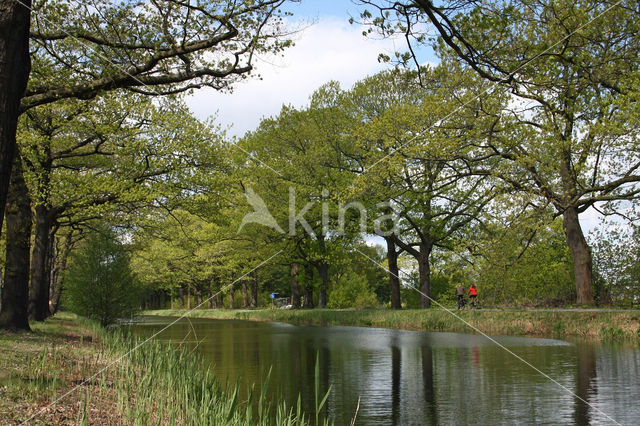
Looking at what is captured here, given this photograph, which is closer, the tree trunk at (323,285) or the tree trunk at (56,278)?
the tree trunk at (56,278)

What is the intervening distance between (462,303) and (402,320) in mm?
3551

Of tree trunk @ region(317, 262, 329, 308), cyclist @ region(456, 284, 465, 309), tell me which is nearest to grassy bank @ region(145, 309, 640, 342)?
cyclist @ region(456, 284, 465, 309)

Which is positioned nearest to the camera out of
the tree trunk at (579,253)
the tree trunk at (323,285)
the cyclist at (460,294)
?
the tree trunk at (579,253)

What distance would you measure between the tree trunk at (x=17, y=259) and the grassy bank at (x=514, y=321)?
16339 millimetres

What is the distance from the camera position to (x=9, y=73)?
769 cm

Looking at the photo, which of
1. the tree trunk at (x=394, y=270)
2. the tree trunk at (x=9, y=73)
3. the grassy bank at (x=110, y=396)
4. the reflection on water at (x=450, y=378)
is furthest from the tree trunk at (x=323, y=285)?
the tree trunk at (x=9, y=73)

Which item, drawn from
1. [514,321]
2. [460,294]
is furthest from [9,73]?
[460,294]

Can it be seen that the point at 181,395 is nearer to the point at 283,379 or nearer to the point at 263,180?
the point at 283,379

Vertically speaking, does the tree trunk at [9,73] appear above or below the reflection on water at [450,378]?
above

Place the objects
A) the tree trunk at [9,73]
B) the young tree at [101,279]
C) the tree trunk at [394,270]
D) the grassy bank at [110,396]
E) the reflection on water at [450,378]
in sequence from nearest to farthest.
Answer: the grassy bank at [110,396]
the tree trunk at [9,73]
the reflection on water at [450,378]
the young tree at [101,279]
the tree trunk at [394,270]

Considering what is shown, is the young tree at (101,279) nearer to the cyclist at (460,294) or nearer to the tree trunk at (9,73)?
the cyclist at (460,294)

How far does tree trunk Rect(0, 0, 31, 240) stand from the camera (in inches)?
299

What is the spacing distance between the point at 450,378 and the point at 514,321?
430 inches

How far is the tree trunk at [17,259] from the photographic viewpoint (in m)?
17.1
